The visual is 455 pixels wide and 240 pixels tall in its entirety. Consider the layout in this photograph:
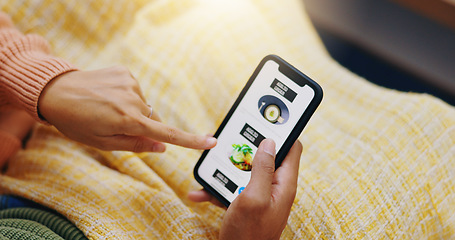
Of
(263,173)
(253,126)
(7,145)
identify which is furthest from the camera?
(7,145)

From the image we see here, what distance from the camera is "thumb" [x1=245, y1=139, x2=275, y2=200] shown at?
48 centimetres

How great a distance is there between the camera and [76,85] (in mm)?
566

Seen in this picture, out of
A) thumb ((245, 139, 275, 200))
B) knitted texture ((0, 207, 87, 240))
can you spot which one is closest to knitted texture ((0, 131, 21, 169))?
knitted texture ((0, 207, 87, 240))

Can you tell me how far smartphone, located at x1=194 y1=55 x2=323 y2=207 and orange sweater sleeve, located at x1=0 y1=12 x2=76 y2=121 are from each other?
Result: 0.26 metres

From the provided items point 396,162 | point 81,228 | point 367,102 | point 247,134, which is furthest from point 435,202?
point 81,228

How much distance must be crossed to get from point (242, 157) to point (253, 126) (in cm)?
5

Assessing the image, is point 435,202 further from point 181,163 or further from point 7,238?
point 7,238

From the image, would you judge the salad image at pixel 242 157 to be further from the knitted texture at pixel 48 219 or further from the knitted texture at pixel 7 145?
the knitted texture at pixel 7 145

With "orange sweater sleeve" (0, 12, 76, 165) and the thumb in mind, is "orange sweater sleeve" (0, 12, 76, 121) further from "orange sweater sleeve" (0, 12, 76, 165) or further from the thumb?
the thumb

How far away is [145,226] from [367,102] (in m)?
0.45

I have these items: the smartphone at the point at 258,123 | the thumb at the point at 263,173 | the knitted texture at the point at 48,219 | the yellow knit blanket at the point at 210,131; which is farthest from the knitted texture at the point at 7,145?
the thumb at the point at 263,173

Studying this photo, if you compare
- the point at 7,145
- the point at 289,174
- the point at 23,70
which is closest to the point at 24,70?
the point at 23,70

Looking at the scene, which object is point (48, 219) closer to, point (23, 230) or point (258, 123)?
point (23, 230)

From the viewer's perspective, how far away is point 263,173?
50 centimetres
